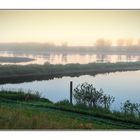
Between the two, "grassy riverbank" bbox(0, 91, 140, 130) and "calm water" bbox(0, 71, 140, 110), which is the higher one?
"calm water" bbox(0, 71, 140, 110)

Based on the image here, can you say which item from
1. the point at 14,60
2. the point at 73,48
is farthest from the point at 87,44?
the point at 14,60

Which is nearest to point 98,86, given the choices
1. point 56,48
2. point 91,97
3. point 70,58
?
point 91,97

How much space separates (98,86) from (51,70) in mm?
392

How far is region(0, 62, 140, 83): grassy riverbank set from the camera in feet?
24.4

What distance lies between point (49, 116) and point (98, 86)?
45 centimetres

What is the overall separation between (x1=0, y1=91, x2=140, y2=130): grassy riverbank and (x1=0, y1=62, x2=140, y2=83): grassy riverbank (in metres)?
0.13

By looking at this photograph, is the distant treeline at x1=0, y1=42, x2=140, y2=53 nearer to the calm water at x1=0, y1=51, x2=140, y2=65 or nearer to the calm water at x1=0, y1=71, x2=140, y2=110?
the calm water at x1=0, y1=51, x2=140, y2=65

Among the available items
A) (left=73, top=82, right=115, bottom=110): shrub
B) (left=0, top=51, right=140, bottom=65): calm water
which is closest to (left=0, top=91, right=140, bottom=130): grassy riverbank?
(left=73, top=82, right=115, bottom=110): shrub

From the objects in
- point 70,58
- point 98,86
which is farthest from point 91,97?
point 70,58

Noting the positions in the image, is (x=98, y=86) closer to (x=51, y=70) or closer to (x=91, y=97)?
(x=91, y=97)

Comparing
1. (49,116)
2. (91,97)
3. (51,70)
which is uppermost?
(51,70)

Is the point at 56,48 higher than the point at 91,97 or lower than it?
higher

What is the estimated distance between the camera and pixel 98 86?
24.4 ft
